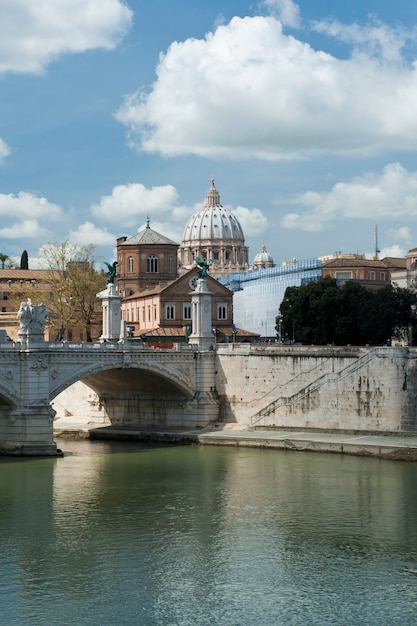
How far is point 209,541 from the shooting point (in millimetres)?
32531

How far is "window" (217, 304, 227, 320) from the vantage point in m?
80.8

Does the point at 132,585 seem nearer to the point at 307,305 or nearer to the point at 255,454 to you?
the point at 255,454

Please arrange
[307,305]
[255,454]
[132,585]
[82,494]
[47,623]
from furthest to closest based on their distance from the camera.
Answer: [307,305] → [255,454] → [82,494] → [132,585] → [47,623]

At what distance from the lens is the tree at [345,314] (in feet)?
222

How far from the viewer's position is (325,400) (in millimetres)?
52625

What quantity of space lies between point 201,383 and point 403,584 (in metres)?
29.1

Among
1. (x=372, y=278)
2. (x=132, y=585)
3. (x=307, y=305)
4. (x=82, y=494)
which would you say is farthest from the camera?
(x=372, y=278)

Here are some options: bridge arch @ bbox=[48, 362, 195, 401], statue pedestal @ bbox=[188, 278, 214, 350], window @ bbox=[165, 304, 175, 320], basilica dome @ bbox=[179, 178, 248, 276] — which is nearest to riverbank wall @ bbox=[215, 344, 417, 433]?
statue pedestal @ bbox=[188, 278, 214, 350]

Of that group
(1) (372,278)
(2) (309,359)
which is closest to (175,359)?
(2) (309,359)

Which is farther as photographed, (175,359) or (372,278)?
(372,278)

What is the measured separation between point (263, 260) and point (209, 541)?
147 meters

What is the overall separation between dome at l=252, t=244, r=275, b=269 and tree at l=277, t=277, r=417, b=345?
Answer: 105 m

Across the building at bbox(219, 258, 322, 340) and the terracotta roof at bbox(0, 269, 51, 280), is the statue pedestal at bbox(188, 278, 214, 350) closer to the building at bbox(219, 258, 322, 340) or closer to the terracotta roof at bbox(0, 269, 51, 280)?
the building at bbox(219, 258, 322, 340)

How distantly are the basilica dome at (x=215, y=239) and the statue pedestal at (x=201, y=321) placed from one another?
107478 millimetres
